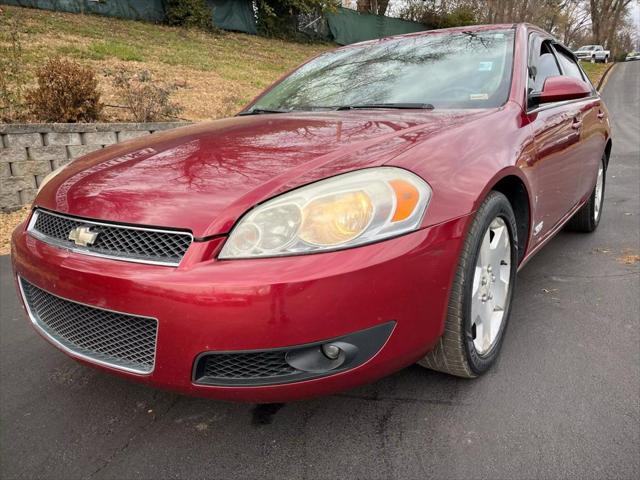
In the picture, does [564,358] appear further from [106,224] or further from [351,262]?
[106,224]

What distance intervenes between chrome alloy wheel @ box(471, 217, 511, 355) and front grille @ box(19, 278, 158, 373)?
1.16 metres

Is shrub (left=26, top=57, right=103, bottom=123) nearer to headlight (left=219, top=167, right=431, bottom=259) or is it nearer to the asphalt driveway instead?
the asphalt driveway

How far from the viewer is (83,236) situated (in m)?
1.69

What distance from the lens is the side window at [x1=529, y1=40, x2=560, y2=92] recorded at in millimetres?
2693

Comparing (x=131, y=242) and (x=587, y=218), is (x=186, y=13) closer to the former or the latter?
(x=587, y=218)

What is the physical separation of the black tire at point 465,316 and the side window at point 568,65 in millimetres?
2032

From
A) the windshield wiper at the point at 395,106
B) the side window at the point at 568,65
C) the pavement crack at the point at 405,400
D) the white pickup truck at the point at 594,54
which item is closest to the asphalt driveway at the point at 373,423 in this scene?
the pavement crack at the point at 405,400

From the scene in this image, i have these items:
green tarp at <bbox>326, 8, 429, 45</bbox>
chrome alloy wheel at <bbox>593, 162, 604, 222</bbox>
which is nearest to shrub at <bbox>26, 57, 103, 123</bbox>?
chrome alloy wheel at <bbox>593, 162, 604, 222</bbox>

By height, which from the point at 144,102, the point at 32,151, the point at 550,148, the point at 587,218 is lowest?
the point at 587,218

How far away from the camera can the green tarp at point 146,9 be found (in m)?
13.8

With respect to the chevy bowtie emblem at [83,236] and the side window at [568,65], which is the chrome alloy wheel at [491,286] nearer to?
the chevy bowtie emblem at [83,236]

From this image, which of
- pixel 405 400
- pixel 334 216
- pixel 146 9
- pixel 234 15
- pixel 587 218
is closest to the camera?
pixel 334 216

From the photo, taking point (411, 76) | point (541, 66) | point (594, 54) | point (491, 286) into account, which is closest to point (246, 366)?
point (491, 286)

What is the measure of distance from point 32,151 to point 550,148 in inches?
179
